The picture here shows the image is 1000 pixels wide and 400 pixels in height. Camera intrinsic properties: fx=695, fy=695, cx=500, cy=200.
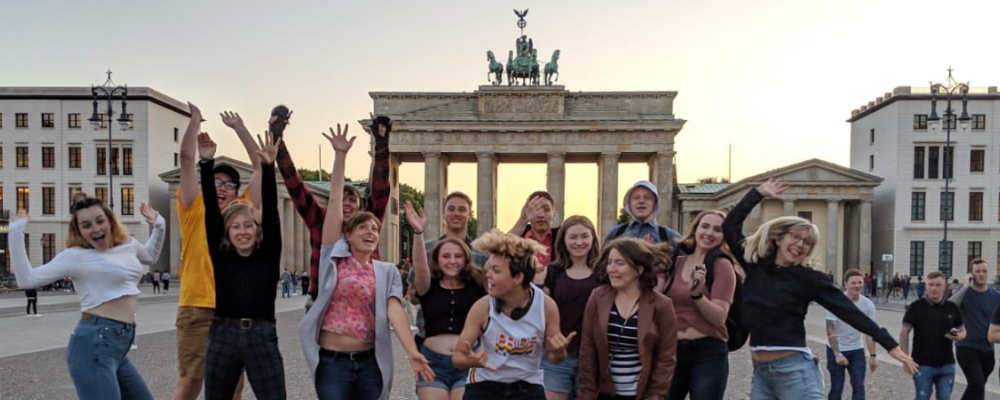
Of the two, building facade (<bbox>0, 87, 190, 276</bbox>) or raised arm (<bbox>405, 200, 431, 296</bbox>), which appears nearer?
raised arm (<bbox>405, 200, 431, 296</bbox>)

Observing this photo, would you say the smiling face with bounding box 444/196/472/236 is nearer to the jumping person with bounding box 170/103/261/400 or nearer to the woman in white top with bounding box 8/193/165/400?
the jumping person with bounding box 170/103/261/400

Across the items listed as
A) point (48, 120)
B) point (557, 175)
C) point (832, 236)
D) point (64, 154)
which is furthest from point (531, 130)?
point (48, 120)

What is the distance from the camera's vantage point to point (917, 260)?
174 ft

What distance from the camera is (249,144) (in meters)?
5.82

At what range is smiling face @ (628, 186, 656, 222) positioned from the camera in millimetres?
5930

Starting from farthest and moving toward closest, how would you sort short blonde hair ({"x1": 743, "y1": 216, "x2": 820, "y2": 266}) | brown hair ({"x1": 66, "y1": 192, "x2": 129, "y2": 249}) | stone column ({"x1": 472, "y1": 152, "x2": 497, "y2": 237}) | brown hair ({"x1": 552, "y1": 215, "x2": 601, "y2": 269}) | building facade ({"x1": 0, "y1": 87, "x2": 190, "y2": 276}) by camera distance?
building facade ({"x1": 0, "y1": 87, "x2": 190, "y2": 276}), stone column ({"x1": 472, "y1": 152, "x2": 497, "y2": 237}), brown hair ({"x1": 552, "y1": 215, "x2": 601, "y2": 269}), brown hair ({"x1": 66, "y1": 192, "x2": 129, "y2": 249}), short blonde hair ({"x1": 743, "y1": 216, "x2": 820, "y2": 266})

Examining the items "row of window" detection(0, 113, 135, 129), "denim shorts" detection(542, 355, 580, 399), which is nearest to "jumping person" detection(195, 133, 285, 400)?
"denim shorts" detection(542, 355, 580, 399)

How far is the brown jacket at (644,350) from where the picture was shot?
15.1ft

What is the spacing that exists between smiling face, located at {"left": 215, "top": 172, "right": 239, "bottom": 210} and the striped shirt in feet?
11.1

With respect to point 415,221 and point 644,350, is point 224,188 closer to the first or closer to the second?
point 415,221

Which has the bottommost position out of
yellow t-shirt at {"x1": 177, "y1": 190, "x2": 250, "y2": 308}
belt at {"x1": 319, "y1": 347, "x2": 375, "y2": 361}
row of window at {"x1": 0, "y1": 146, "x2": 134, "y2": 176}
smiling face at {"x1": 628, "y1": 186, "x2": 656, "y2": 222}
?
belt at {"x1": 319, "y1": 347, "x2": 375, "y2": 361}

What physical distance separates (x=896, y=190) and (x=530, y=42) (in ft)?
101

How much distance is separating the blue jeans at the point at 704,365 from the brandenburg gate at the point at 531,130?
4771 centimetres

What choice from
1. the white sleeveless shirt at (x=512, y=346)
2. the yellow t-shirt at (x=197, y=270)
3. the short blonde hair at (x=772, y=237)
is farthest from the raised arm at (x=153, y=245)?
the short blonde hair at (x=772, y=237)
